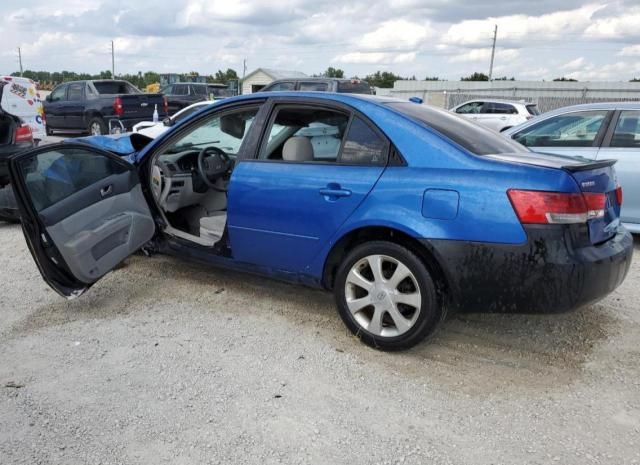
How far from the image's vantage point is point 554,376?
10.6ft

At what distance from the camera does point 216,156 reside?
4781 mm

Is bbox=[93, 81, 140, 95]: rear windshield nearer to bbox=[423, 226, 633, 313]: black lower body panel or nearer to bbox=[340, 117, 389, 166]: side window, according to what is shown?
bbox=[340, 117, 389, 166]: side window

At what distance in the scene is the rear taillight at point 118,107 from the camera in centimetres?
1527

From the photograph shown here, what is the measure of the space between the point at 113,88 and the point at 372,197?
15.3 metres

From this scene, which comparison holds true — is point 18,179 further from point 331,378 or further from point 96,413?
point 331,378

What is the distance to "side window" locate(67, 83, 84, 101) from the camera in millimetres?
16234

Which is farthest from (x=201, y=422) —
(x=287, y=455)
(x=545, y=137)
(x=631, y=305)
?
(x=545, y=137)

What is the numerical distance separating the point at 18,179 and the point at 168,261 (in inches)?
71.2

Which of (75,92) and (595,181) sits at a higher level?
(75,92)

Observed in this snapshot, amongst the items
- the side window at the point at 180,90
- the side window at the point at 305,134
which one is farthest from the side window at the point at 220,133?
the side window at the point at 180,90

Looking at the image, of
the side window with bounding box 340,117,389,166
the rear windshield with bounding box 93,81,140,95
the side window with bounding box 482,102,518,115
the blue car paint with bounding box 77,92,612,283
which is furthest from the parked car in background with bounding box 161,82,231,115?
the side window with bounding box 340,117,389,166

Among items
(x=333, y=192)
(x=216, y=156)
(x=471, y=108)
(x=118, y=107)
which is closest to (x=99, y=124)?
(x=118, y=107)

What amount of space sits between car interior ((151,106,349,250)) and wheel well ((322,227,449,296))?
1.77 ft

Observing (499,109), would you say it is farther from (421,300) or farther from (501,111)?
(421,300)
